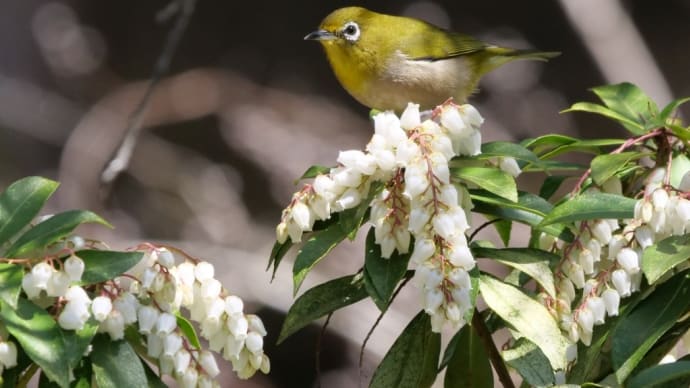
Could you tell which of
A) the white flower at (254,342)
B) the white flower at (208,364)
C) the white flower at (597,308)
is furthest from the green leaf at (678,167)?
the white flower at (208,364)

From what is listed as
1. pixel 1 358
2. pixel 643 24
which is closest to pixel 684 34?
pixel 643 24

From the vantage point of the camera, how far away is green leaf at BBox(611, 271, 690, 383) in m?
2.10

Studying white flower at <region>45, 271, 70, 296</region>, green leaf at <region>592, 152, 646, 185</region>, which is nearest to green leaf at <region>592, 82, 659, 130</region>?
green leaf at <region>592, 152, 646, 185</region>

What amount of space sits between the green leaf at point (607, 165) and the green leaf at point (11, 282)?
45.4 inches

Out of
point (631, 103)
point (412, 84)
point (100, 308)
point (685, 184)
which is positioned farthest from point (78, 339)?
point (412, 84)

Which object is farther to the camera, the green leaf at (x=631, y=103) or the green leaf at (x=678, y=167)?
the green leaf at (x=631, y=103)

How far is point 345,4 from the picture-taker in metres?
7.19

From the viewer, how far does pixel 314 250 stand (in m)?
2.23

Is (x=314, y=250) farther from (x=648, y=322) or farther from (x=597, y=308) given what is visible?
(x=648, y=322)

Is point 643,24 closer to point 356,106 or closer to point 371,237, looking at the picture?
point 356,106

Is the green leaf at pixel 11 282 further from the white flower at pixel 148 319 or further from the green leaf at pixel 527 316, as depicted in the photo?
the green leaf at pixel 527 316

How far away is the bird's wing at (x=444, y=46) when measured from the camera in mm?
4266

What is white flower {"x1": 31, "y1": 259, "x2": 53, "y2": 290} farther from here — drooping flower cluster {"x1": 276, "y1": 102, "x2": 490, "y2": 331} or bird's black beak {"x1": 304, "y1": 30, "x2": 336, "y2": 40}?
bird's black beak {"x1": 304, "y1": 30, "x2": 336, "y2": 40}

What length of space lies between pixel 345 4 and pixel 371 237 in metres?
5.12
